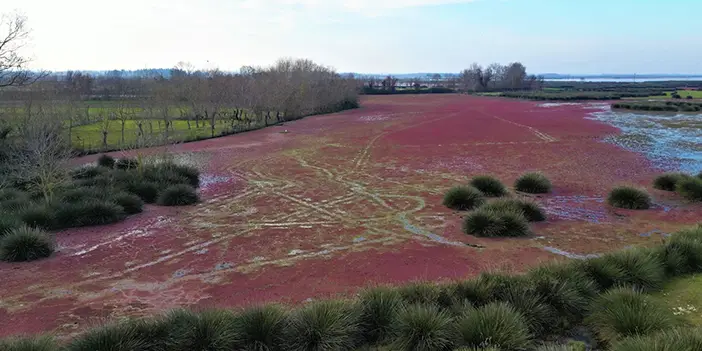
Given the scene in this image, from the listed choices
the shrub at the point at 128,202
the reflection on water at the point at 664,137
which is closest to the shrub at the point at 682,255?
the shrub at the point at 128,202

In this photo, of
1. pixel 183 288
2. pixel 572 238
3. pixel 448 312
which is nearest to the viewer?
pixel 448 312

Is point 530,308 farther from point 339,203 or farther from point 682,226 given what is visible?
point 339,203

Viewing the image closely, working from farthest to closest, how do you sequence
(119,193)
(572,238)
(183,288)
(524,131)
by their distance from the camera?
(524,131), (119,193), (572,238), (183,288)

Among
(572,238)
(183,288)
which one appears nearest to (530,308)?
(572,238)

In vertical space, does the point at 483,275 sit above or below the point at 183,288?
above

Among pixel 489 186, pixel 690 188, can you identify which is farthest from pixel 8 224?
pixel 690 188

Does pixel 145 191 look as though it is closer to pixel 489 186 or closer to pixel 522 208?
pixel 489 186

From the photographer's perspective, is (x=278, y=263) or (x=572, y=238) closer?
(x=278, y=263)
